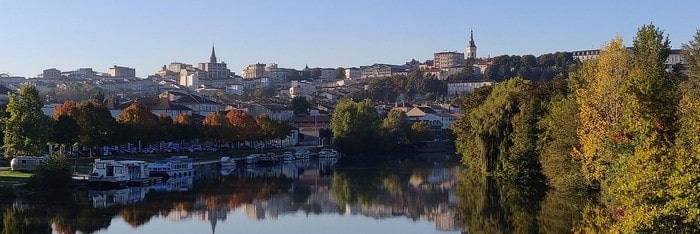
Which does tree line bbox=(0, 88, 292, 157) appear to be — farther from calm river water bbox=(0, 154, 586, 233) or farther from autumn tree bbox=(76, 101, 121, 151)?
calm river water bbox=(0, 154, 586, 233)

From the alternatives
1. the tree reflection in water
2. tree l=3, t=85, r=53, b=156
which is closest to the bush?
tree l=3, t=85, r=53, b=156

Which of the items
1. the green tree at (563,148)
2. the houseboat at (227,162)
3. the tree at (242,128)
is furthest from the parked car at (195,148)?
the green tree at (563,148)

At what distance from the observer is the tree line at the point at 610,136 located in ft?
70.9

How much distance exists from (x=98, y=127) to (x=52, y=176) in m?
21.7

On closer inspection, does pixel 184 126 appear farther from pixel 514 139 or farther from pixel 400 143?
pixel 514 139

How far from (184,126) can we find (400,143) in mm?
31799

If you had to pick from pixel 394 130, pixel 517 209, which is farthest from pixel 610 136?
pixel 394 130

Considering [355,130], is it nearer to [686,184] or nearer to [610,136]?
[610,136]

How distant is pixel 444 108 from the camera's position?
156m

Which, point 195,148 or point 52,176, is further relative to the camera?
point 195,148

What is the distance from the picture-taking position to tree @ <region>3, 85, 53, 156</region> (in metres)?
53.3


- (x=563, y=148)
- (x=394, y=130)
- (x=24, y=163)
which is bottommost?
(x=24, y=163)

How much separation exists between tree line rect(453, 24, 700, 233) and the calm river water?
1.59 meters

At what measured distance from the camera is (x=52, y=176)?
149 feet
